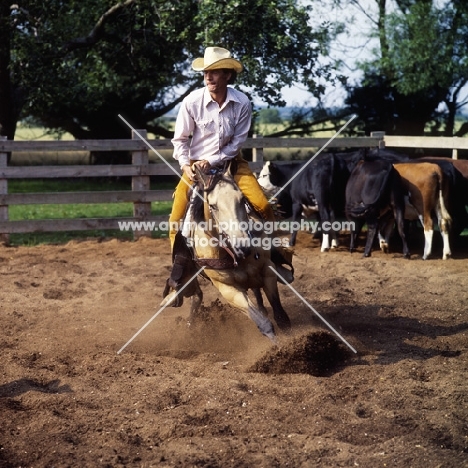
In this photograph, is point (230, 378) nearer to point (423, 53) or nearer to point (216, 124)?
point (216, 124)

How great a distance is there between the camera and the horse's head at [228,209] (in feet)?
21.7

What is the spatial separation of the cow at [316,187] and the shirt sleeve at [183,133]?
6712mm

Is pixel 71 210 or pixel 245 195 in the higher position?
pixel 245 195

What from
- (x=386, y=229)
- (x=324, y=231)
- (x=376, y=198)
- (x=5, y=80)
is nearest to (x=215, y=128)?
(x=376, y=198)

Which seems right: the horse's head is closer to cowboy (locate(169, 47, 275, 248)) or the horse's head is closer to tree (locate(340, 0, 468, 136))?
cowboy (locate(169, 47, 275, 248))

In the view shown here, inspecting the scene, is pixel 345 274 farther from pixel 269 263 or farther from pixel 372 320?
pixel 269 263

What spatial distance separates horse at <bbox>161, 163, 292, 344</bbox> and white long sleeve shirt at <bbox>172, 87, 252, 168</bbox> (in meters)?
0.25

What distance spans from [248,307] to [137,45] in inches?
498

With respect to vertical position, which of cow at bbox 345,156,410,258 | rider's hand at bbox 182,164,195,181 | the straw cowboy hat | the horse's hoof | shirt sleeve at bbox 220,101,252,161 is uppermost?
the straw cowboy hat

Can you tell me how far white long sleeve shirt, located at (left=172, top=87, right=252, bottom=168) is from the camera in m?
7.31

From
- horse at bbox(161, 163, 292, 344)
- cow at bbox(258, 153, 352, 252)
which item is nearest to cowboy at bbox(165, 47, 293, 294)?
horse at bbox(161, 163, 292, 344)

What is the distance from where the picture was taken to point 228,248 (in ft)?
22.7

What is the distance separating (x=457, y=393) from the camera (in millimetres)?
6012

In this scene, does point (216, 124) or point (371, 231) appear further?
point (371, 231)
